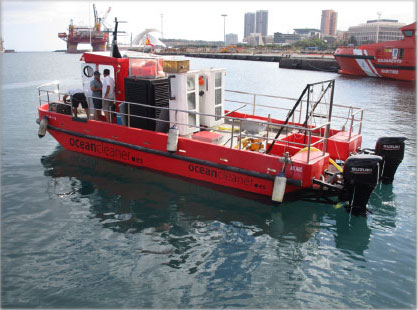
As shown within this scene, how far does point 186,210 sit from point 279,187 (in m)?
2.18

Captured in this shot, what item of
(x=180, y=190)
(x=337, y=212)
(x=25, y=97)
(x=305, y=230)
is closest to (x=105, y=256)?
(x=180, y=190)

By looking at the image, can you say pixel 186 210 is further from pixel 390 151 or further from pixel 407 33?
pixel 407 33

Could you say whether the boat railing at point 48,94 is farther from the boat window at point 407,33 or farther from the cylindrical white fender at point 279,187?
the boat window at point 407,33

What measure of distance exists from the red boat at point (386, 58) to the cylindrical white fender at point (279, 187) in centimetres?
3580

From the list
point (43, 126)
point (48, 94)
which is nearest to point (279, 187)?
point (43, 126)

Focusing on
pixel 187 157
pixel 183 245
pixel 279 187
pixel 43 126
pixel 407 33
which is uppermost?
pixel 407 33

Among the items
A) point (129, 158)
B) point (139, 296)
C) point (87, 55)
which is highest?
point (87, 55)

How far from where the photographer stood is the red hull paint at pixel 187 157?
319 inches

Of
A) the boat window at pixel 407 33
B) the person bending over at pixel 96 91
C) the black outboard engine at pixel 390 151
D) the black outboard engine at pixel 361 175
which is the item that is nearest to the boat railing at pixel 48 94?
the person bending over at pixel 96 91

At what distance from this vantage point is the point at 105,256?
6379 millimetres

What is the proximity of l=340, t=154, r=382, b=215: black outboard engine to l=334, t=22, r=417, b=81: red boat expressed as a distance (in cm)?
3510

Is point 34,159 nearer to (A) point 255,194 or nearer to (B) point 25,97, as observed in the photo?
(A) point 255,194

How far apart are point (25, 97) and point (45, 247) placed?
66.3 feet

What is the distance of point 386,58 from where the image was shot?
39594 millimetres
